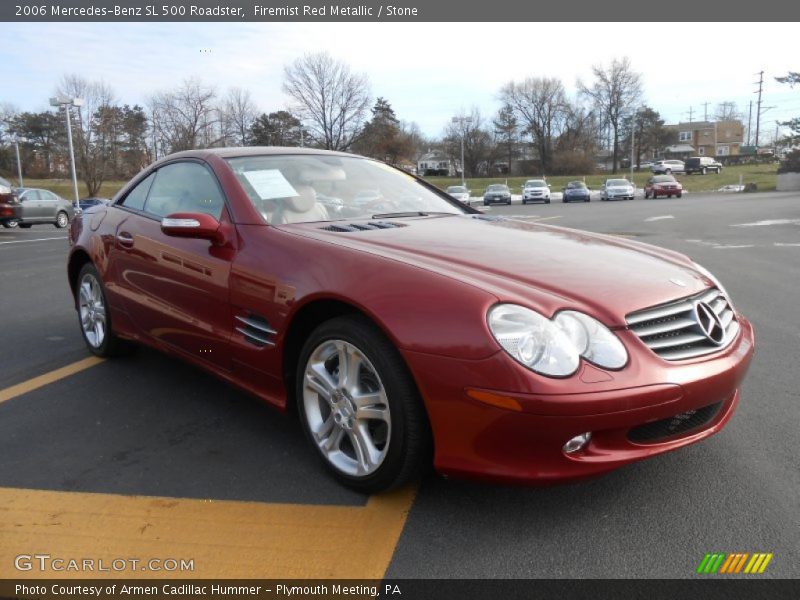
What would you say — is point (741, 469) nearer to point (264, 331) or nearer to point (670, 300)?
point (670, 300)

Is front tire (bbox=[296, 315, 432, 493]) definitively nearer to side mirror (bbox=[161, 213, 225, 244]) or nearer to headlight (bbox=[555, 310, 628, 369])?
headlight (bbox=[555, 310, 628, 369])

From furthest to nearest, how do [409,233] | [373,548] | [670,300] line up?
[409,233], [670,300], [373,548]

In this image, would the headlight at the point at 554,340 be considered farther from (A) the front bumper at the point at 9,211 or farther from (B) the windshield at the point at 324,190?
(A) the front bumper at the point at 9,211

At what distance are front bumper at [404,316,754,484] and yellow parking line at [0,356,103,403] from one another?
2.80 meters

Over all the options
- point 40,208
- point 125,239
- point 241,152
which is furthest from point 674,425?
point 40,208

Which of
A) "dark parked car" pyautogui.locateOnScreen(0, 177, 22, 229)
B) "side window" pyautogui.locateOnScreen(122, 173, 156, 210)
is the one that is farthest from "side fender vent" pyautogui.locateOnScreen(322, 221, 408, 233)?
"dark parked car" pyautogui.locateOnScreen(0, 177, 22, 229)

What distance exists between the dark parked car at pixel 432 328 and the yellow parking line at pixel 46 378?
2.93ft

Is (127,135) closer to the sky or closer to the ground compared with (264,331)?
closer to the sky

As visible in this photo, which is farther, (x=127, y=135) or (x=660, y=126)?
(x=660, y=126)

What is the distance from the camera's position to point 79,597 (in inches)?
77.6

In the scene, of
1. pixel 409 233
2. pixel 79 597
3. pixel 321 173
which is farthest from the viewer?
pixel 321 173

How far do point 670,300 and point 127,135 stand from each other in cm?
5749

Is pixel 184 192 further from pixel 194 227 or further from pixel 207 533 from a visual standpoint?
pixel 207 533

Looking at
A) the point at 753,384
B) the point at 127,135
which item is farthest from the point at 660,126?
the point at 753,384
